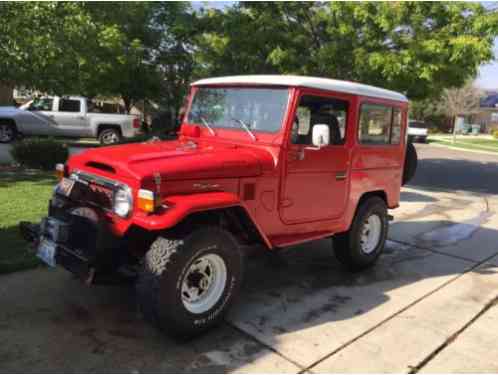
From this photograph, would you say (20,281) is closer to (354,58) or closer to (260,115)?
(260,115)

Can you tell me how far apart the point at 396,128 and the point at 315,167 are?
156cm

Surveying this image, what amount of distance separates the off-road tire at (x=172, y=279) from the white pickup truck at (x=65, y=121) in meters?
13.0

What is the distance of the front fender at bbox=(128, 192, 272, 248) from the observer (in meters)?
3.07

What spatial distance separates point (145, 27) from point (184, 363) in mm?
17400

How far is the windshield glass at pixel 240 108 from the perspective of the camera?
405 centimetres

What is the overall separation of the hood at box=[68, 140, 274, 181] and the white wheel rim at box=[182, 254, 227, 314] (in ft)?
2.20

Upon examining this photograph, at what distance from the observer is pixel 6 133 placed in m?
14.9

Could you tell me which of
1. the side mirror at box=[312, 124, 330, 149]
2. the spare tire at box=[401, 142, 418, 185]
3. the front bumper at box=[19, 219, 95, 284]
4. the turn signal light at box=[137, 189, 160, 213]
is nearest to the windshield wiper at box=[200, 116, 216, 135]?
the side mirror at box=[312, 124, 330, 149]

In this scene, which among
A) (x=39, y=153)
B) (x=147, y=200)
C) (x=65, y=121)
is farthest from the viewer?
(x=65, y=121)

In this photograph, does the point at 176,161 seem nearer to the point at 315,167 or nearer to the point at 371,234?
the point at 315,167

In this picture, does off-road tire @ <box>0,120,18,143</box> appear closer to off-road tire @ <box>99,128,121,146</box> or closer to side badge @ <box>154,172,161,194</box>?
off-road tire @ <box>99,128,121,146</box>

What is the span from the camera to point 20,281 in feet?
14.0

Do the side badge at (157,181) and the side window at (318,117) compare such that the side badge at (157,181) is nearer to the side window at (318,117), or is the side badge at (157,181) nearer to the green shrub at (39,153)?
the side window at (318,117)

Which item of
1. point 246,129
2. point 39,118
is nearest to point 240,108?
point 246,129
